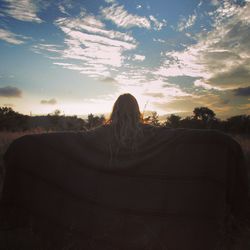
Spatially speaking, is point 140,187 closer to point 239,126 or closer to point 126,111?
point 126,111

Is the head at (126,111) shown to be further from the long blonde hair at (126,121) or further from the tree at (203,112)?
the tree at (203,112)

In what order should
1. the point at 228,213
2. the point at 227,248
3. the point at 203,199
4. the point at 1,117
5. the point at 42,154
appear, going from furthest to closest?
the point at 1,117 < the point at 42,154 < the point at 228,213 < the point at 203,199 < the point at 227,248

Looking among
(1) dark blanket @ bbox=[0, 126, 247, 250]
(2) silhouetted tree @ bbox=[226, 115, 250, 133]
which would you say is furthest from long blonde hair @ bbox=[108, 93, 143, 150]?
(2) silhouetted tree @ bbox=[226, 115, 250, 133]

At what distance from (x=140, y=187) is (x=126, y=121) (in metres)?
1.06

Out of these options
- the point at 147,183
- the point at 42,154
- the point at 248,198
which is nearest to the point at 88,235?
the point at 147,183

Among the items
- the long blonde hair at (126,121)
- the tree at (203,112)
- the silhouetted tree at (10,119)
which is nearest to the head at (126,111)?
the long blonde hair at (126,121)

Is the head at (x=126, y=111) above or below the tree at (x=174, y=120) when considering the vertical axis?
below

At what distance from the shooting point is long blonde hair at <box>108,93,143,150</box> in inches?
191

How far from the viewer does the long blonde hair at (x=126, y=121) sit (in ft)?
15.9

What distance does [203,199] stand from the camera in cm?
442

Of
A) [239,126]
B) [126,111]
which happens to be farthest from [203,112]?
[126,111]

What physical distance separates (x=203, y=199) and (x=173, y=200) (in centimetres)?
42

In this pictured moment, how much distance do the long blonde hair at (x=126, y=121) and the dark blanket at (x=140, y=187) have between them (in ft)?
0.40

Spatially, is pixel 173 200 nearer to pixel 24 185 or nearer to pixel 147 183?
pixel 147 183
